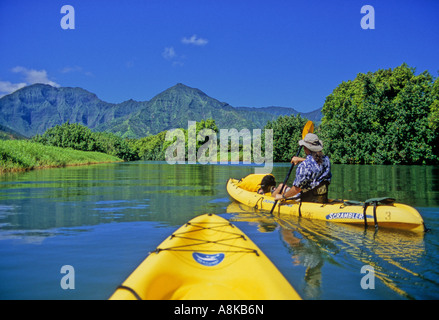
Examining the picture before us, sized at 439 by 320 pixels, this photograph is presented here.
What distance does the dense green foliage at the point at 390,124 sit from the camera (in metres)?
33.2

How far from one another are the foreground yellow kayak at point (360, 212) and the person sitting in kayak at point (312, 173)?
0.27 metres

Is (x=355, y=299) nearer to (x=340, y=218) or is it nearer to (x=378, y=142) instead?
(x=340, y=218)

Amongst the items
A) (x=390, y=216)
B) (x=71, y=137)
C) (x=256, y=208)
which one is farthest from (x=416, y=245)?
(x=71, y=137)

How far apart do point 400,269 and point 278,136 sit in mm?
57150

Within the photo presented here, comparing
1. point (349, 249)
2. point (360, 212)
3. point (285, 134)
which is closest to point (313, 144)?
point (360, 212)

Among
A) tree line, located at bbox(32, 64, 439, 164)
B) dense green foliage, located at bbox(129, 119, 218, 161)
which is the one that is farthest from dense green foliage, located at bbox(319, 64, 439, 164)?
dense green foliage, located at bbox(129, 119, 218, 161)

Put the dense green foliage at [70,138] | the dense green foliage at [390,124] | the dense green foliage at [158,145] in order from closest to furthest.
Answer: the dense green foliage at [390,124] → the dense green foliage at [70,138] → the dense green foliage at [158,145]

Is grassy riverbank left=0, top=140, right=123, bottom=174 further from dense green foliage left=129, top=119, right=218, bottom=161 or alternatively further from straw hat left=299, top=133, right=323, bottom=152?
dense green foliage left=129, top=119, right=218, bottom=161

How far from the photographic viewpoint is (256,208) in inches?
361

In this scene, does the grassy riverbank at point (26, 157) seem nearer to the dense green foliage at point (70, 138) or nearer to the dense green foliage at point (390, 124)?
the dense green foliage at point (70, 138)

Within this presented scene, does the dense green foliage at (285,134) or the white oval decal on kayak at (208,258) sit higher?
the dense green foliage at (285,134)

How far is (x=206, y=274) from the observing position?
11.5 ft

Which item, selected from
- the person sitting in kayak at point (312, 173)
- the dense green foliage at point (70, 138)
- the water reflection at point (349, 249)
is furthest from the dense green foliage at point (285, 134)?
the water reflection at point (349, 249)

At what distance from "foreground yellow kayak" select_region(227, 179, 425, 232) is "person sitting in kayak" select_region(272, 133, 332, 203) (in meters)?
0.27
